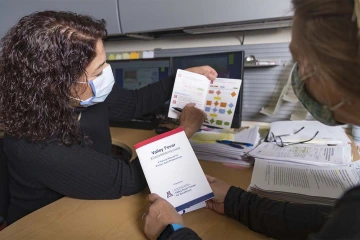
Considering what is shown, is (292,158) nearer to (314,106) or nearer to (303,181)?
(303,181)

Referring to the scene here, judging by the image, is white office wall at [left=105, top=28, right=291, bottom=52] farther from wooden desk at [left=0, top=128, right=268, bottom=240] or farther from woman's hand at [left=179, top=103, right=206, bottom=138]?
wooden desk at [left=0, top=128, right=268, bottom=240]

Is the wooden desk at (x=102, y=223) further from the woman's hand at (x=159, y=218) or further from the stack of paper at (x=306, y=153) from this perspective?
the stack of paper at (x=306, y=153)

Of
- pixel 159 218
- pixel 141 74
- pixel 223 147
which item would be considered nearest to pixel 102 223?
pixel 159 218

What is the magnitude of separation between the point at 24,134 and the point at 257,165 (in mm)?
741

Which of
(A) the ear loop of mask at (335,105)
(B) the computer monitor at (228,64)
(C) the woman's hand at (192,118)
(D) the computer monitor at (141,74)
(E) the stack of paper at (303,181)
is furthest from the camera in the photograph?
(D) the computer monitor at (141,74)

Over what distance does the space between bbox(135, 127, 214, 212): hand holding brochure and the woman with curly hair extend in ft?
0.37

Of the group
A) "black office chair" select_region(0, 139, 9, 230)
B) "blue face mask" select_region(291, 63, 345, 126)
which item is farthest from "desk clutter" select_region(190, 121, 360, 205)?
"black office chair" select_region(0, 139, 9, 230)

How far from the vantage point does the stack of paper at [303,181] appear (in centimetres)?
77

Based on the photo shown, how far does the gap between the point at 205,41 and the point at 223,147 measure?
74cm

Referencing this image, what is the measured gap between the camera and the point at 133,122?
1599 millimetres

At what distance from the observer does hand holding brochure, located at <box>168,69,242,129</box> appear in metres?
1.12

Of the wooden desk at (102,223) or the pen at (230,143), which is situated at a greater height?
the pen at (230,143)

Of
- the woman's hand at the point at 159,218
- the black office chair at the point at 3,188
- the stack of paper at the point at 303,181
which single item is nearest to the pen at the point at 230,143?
the stack of paper at the point at 303,181

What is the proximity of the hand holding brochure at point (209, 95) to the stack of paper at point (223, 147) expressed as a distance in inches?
2.4
